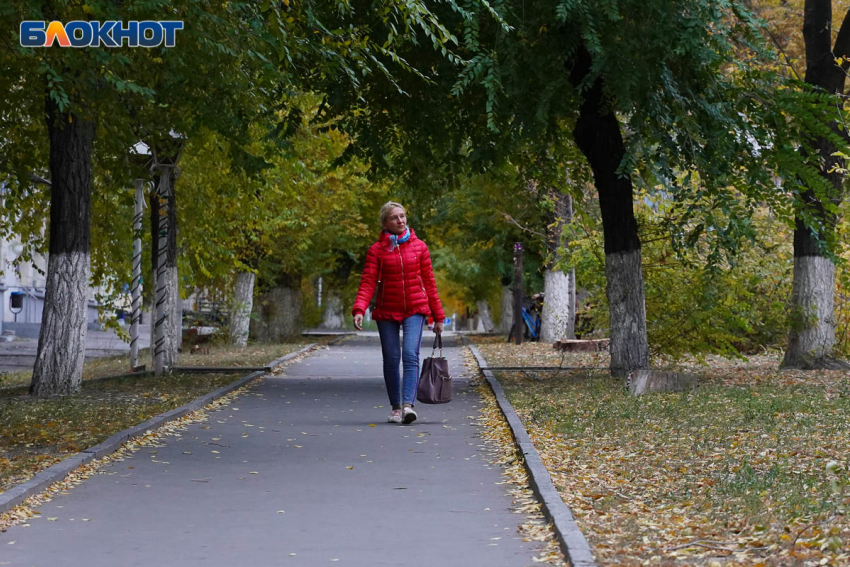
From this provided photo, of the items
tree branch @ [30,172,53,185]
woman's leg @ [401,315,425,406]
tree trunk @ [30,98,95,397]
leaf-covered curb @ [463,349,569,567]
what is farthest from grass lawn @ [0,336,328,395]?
leaf-covered curb @ [463,349,569,567]

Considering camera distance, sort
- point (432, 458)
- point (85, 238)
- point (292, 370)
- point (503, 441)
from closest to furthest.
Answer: point (432, 458)
point (503, 441)
point (85, 238)
point (292, 370)

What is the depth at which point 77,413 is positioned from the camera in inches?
501

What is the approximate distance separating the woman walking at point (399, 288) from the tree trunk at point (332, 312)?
52855 mm

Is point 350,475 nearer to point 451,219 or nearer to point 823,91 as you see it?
point 823,91

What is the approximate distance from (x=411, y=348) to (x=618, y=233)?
6038mm

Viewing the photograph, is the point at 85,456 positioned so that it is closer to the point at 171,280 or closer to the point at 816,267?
the point at 816,267

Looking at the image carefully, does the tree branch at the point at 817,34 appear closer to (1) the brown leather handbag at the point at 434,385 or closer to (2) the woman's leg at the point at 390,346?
(1) the brown leather handbag at the point at 434,385

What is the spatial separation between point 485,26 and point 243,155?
12.8ft

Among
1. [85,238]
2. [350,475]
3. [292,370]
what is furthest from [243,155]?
[350,475]

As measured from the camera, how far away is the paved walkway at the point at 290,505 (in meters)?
6.37

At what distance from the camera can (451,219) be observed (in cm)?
3750

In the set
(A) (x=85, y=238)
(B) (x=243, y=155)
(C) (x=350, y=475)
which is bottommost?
(C) (x=350, y=475)

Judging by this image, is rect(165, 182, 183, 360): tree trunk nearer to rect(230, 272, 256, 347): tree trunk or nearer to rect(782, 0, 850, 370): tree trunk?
rect(230, 272, 256, 347): tree trunk

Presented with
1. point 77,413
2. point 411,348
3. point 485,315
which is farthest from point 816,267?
point 485,315
